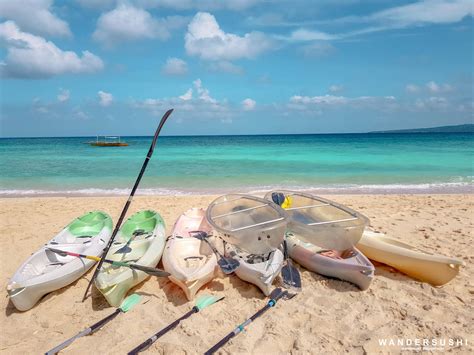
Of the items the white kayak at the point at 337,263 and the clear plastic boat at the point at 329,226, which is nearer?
the white kayak at the point at 337,263

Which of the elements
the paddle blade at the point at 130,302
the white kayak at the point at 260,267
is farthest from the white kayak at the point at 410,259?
the paddle blade at the point at 130,302

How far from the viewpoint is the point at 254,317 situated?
3.31 metres

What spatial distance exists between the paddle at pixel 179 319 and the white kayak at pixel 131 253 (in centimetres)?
83

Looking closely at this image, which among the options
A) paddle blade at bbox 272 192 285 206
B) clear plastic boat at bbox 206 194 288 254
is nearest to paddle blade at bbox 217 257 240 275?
clear plastic boat at bbox 206 194 288 254

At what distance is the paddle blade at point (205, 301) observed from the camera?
3527mm

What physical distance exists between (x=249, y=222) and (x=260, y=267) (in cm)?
102

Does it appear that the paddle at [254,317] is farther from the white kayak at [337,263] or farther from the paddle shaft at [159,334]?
the white kayak at [337,263]

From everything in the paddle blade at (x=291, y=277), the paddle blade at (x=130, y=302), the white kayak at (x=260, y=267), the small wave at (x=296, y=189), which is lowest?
the small wave at (x=296, y=189)

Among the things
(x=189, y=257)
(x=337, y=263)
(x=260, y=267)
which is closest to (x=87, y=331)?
(x=189, y=257)

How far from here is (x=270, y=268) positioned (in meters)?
3.87

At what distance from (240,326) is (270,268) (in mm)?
905

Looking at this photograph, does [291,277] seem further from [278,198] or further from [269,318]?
[278,198]

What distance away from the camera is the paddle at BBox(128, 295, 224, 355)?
9.54 feet

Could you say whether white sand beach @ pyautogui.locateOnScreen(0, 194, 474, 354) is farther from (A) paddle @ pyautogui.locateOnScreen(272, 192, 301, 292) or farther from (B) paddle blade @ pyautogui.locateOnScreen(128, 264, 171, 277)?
(B) paddle blade @ pyautogui.locateOnScreen(128, 264, 171, 277)
